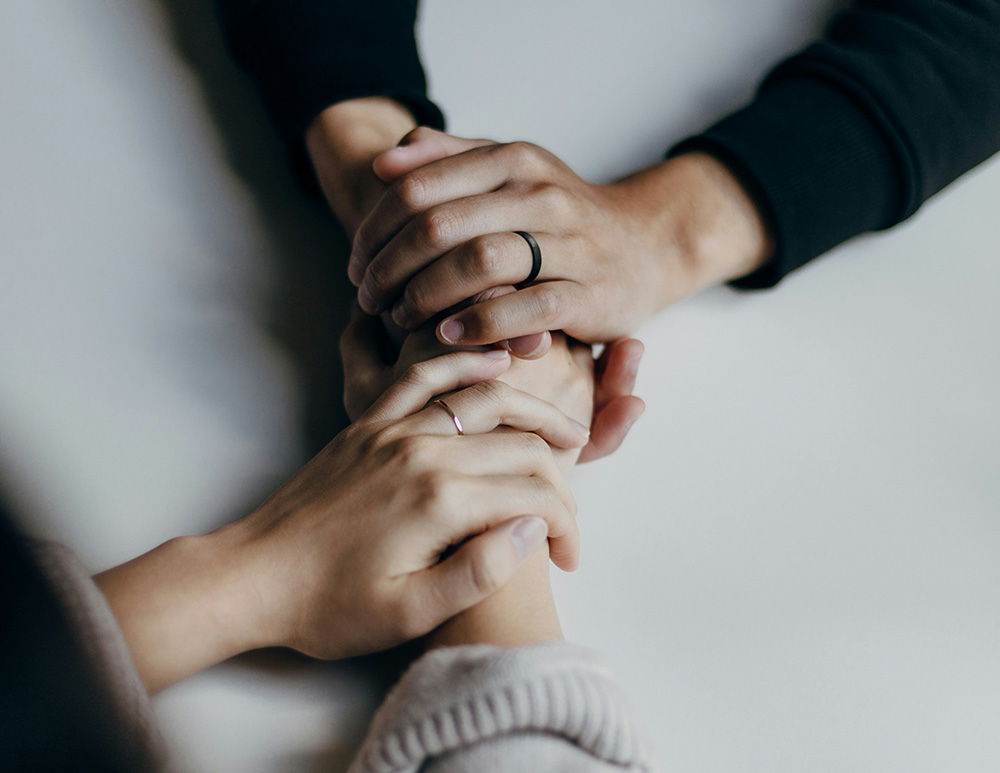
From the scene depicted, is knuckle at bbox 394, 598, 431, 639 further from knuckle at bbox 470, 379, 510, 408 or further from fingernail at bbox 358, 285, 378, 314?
fingernail at bbox 358, 285, 378, 314

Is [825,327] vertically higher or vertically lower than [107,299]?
lower

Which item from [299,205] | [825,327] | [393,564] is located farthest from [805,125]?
[393,564]

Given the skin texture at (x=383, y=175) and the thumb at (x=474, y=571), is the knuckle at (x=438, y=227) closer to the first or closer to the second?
the skin texture at (x=383, y=175)

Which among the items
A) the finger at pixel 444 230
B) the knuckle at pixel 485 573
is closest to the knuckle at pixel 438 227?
the finger at pixel 444 230

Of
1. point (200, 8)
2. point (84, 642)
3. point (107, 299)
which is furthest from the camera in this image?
point (200, 8)

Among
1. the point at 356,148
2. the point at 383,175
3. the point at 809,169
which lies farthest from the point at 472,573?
the point at 809,169

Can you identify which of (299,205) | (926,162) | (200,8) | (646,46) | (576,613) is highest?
(200,8)

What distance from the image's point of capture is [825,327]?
0.90 m

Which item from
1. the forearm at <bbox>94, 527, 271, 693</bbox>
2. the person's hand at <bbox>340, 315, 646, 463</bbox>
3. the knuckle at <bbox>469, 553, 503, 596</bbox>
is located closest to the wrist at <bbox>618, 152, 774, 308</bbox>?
the person's hand at <bbox>340, 315, 646, 463</bbox>

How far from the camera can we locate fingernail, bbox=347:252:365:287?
0.80 metres

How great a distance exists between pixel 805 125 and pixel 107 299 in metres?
0.85

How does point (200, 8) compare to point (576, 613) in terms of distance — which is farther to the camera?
point (200, 8)

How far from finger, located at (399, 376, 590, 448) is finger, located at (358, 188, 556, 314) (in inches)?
4.7

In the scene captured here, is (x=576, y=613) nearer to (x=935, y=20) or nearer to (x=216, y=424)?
(x=216, y=424)
